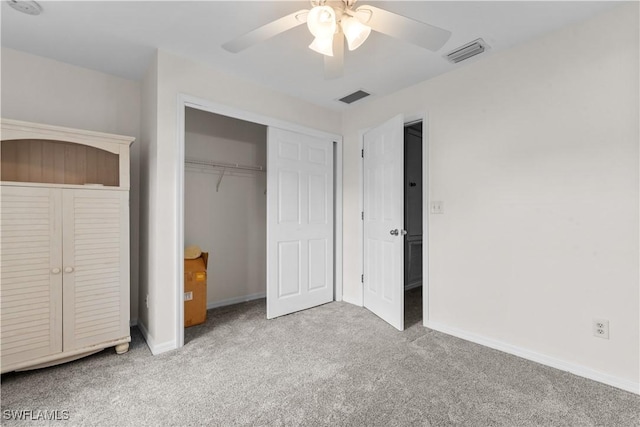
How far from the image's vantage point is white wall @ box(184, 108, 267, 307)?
3.31 meters

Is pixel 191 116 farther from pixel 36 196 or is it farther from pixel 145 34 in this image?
pixel 36 196

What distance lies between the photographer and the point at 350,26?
154 cm

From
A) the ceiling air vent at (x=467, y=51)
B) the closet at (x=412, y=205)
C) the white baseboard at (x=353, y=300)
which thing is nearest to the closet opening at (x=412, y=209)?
the closet at (x=412, y=205)

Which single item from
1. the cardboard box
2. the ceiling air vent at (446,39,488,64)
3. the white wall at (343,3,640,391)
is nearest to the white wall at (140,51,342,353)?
the cardboard box

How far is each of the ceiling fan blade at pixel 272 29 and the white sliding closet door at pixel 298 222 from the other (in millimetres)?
1368

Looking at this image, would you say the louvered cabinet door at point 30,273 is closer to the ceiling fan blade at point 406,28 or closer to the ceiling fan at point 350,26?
the ceiling fan at point 350,26

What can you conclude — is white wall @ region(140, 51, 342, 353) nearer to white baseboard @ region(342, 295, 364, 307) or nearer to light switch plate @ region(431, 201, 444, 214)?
white baseboard @ region(342, 295, 364, 307)

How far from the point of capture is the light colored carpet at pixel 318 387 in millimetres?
1590

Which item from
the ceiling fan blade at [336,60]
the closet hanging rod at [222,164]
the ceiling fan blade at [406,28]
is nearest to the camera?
the ceiling fan blade at [406,28]

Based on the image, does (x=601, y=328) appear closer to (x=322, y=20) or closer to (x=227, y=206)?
(x=322, y=20)

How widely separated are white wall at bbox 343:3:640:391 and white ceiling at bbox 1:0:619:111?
255mm

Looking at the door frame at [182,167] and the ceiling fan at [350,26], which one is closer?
the ceiling fan at [350,26]

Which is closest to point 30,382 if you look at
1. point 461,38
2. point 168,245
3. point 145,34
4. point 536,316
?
point 168,245

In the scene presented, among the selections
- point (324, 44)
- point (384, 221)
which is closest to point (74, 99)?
point (324, 44)
